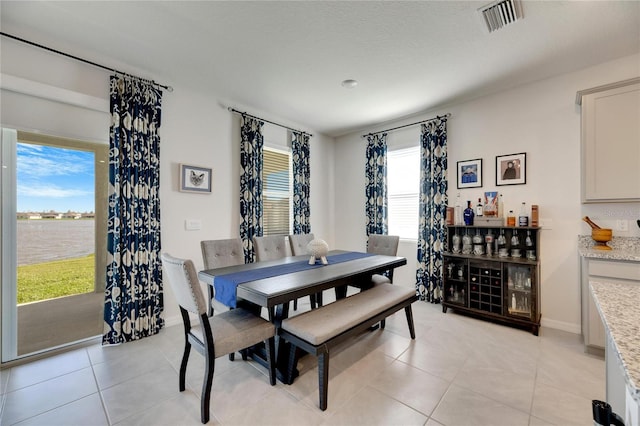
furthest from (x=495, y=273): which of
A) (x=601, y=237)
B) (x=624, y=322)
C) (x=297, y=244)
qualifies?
(x=624, y=322)

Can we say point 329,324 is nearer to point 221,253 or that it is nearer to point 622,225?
point 221,253

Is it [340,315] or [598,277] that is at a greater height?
[598,277]

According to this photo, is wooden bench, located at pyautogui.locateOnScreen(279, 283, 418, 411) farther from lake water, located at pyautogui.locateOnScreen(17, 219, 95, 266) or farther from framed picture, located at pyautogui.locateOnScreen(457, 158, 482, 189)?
lake water, located at pyautogui.locateOnScreen(17, 219, 95, 266)

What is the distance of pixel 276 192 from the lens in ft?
14.4

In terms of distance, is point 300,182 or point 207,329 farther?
point 300,182

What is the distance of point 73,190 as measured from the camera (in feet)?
8.88

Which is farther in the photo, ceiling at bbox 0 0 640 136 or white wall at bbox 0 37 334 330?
white wall at bbox 0 37 334 330

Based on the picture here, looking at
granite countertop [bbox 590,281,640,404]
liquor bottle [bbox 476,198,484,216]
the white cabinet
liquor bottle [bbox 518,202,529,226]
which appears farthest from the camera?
liquor bottle [bbox 476,198,484,216]

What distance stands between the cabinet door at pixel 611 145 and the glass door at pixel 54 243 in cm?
493

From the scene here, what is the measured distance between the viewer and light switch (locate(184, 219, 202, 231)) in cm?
327

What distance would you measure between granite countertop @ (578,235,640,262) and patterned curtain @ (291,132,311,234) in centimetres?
341

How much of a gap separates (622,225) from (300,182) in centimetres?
385

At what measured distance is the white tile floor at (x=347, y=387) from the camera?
67.8 inches

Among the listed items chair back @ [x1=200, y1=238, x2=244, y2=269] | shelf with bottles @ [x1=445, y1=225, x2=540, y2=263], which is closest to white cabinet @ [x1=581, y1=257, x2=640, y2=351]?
shelf with bottles @ [x1=445, y1=225, x2=540, y2=263]
